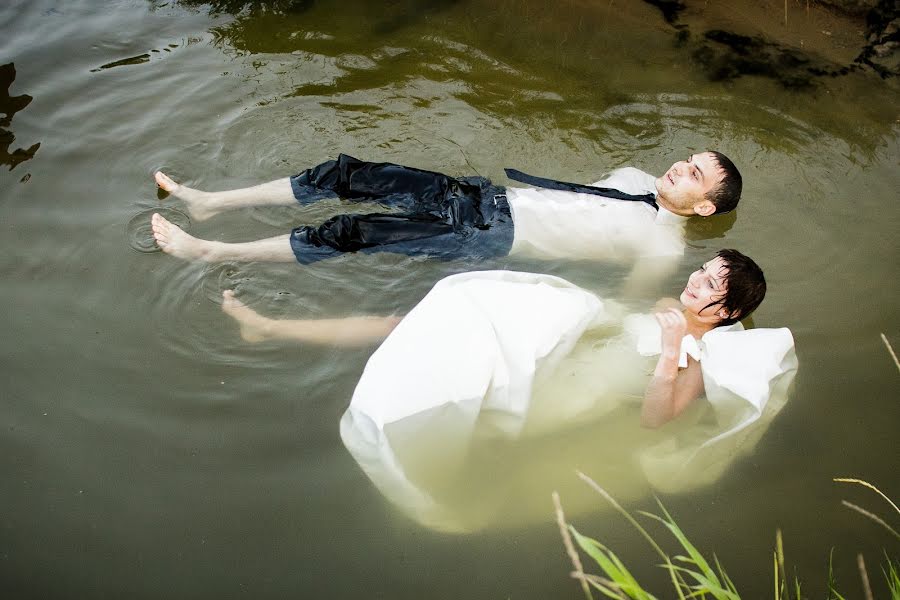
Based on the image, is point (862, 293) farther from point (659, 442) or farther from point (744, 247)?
point (659, 442)

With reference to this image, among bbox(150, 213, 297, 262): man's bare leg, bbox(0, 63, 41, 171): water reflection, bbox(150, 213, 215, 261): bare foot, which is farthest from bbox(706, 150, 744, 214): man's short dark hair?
bbox(0, 63, 41, 171): water reflection

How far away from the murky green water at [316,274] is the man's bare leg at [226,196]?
0.07 m

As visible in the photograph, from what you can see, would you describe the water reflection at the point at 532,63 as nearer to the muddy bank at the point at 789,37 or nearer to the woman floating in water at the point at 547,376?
the muddy bank at the point at 789,37

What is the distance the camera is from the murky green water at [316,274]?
2.67 metres

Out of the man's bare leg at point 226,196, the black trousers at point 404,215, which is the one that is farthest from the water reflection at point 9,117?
the black trousers at point 404,215

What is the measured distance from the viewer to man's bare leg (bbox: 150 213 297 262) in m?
3.61

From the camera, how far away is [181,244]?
362cm

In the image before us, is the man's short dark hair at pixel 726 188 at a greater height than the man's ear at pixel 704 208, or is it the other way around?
the man's short dark hair at pixel 726 188

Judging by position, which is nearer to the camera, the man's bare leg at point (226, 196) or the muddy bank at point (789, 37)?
the man's bare leg at point (226, 196)

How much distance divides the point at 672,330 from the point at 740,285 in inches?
16.5

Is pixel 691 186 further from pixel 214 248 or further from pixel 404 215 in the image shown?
pixel 214 248

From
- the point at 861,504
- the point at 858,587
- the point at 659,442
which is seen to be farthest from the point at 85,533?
the point at 861,504

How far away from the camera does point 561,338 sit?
3100 millimetres

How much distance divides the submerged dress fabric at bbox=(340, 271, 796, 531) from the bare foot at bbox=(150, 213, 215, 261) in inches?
49.2
